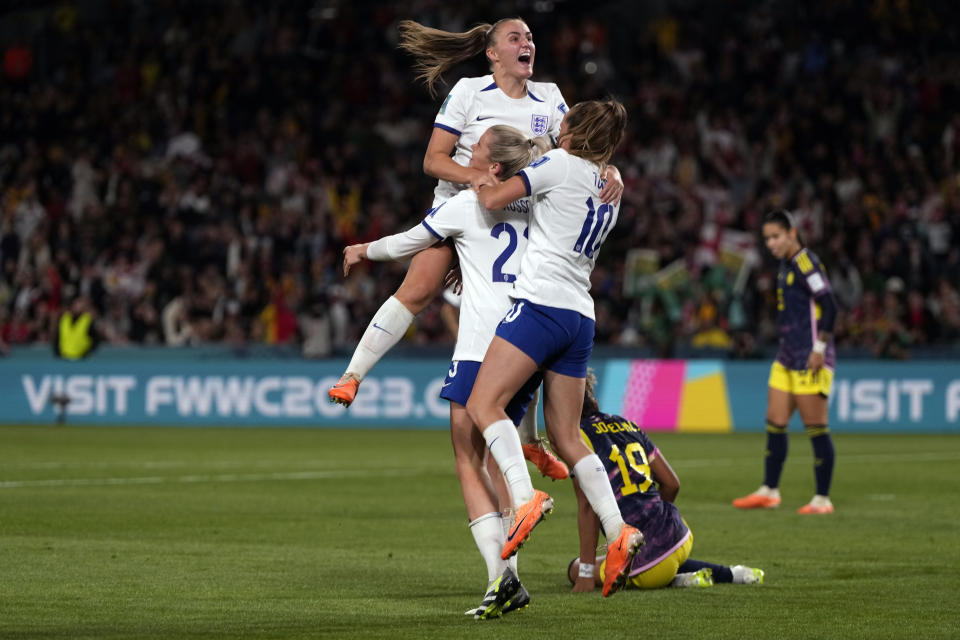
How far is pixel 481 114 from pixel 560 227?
116 centimetres

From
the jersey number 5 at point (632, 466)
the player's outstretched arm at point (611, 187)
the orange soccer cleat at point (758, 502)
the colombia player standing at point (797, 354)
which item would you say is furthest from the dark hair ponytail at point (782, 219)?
the player's outstretched arm at point (611, 187)

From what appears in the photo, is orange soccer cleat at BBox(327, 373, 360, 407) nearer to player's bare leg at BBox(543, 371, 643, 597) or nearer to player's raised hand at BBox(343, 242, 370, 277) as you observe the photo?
player's raised hand at BBox(343, 242, 370, 277)

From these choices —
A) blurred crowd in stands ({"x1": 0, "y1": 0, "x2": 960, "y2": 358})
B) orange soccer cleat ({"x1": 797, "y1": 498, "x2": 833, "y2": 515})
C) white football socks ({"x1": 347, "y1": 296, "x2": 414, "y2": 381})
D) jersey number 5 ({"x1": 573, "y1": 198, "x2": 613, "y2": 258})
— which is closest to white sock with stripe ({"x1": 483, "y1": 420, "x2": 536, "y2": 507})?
jersey number 5 ({"x1": 573, "y1": 198, "x2": 613, "y2": 258})

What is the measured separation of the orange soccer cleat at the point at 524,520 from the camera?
6.43 metres

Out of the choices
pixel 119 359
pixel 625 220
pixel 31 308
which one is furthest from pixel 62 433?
pixel 625 220

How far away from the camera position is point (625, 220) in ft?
83.6

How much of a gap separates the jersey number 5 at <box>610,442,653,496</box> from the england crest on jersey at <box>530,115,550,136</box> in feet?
5.42

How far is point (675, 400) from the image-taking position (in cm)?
2250

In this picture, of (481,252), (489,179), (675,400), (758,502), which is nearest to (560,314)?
(481,252)

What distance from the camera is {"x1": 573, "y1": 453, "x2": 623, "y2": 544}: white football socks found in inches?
271

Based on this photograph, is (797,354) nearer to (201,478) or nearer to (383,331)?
(201,478)

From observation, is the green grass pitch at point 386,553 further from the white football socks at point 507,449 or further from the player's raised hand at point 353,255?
the player's raised hand at point 353,255

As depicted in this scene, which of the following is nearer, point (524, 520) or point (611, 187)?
point (524, 520)

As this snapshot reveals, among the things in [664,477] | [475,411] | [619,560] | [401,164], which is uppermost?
[401,164]
